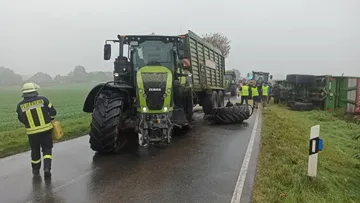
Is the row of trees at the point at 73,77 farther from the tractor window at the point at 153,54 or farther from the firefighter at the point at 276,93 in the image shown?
the tractor window at the point at 153,54

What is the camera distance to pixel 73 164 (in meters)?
7.16

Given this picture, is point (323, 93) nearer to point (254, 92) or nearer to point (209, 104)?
→ point (254, 92)

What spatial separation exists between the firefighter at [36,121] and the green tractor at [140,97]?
3.95 feet

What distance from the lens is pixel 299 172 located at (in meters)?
6.36

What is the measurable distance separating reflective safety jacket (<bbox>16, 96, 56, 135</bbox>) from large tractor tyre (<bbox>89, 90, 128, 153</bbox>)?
3.98ft

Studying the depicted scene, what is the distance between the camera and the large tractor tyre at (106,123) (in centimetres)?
739

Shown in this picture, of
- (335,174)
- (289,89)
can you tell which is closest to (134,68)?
(335,174)

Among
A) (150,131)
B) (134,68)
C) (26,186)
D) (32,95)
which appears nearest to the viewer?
(26,186)

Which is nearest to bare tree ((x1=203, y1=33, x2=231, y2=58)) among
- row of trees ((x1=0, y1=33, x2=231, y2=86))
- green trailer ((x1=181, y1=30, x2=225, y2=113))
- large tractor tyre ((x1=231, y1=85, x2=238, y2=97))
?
large tractor tyre ((x1=231, y1=85, x2=238, y2=97))

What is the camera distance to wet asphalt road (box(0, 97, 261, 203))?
208 inches

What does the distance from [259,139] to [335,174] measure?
10.2ft

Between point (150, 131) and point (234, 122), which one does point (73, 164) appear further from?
point (234, 122)

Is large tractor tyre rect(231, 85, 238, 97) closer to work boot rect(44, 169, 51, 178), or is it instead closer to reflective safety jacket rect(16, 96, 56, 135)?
reflective safety jacket rect(16, 96, 56, 135)

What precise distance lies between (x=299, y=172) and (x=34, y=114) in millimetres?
4781
